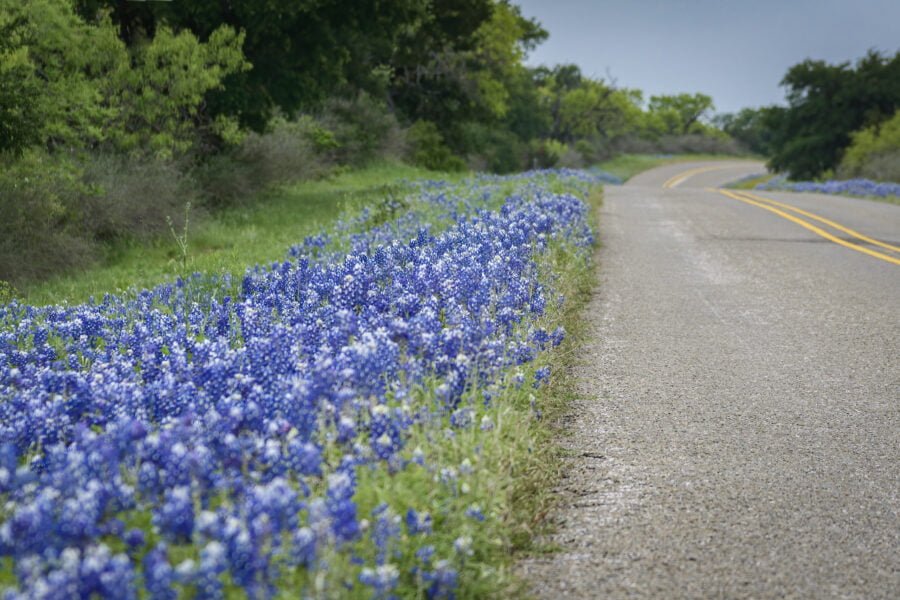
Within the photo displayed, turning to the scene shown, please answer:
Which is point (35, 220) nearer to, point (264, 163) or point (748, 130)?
point (264, 163)

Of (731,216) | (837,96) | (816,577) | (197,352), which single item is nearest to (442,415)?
(197,352)

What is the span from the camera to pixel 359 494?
11.1ft

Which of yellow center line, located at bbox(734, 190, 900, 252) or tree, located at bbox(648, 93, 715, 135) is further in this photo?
tree, located at bbox(648, 93, 715, 135)

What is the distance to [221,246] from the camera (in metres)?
15.8

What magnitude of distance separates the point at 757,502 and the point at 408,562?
1834 millimetres

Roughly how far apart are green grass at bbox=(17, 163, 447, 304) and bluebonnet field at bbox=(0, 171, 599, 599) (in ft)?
18.7

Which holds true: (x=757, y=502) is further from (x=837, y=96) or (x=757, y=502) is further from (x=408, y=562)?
(x=837, y=96)

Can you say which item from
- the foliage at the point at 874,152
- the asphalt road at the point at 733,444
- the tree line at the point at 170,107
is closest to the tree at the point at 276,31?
the tree line at the point at 170,107

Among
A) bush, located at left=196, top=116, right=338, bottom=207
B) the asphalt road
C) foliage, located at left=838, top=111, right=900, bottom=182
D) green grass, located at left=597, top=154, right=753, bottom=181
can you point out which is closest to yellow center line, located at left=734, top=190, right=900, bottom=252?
the asphalt road

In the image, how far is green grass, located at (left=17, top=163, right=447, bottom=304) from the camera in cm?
1219

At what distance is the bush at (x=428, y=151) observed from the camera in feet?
118

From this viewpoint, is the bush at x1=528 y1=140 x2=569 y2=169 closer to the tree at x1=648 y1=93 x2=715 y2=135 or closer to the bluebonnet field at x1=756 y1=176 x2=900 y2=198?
the bluebonnet field at x1=756 y1=176 x2=900 y2=198

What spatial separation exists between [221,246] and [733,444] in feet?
41.1

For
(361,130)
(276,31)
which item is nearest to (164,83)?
(276,31)
